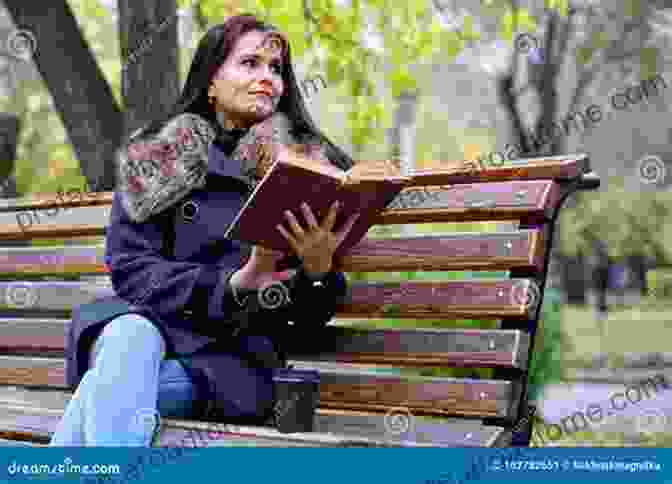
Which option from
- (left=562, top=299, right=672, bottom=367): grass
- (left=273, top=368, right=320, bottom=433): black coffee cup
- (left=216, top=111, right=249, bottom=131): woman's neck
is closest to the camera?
(left=273, top=368, right=320, bottom=433): black coffee cup

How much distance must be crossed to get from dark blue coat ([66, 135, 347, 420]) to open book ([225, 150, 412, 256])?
0.27 meters

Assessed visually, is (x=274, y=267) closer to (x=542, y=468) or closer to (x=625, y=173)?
(x=542, y=468)

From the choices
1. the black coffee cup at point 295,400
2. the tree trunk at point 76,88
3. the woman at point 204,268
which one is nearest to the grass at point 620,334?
the tree trunk at point 76,88

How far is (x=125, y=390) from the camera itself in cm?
250

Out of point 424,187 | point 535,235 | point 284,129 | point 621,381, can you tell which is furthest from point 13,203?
point 621,381

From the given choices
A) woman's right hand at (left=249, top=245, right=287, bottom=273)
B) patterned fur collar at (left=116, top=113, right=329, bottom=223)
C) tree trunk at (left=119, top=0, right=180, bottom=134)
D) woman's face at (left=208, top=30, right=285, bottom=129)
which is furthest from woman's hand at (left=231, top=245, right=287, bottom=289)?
tree trunk at (left=119, top=0, right=180, bottom=134)

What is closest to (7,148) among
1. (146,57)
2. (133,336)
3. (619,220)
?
(146,57)

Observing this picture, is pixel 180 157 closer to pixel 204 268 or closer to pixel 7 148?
pixel 204 268

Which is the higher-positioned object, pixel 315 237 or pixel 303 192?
pixel 303 192

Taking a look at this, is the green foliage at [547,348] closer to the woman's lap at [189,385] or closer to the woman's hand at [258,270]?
the woman's lap at [189,385]

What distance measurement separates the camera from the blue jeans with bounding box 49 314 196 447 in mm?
2471

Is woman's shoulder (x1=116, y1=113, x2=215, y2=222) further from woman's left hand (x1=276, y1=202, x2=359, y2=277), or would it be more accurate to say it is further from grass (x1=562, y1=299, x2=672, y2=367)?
grass (x1=562, y1=299, x2=672, y2=367)

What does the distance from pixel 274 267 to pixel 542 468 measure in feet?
2.73

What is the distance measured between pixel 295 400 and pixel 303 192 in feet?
A: 1.65
